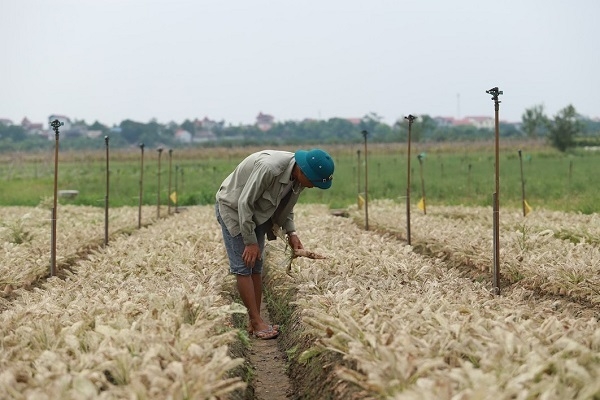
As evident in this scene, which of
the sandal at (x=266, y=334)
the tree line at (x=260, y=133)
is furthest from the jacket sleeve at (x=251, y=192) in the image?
the tree line at (x=260, y=133)

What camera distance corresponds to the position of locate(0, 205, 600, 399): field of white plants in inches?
162

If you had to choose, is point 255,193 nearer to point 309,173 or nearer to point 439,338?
point 309,173

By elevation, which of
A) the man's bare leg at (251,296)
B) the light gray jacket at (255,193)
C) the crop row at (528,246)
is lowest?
the man's bare leg at (251,296)

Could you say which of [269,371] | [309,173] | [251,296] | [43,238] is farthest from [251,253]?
[43,238]

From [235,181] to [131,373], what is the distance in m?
3.29

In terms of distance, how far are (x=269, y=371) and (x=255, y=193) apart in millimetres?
1621

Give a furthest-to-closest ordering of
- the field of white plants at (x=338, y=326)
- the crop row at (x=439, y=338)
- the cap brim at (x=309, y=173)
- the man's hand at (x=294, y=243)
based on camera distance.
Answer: the man's hand at (x=294, y=243)
the cap brim at (x=309, y=173)
the field of white plants at (x=338, y=326)
the crop row at (x=439, y=338)

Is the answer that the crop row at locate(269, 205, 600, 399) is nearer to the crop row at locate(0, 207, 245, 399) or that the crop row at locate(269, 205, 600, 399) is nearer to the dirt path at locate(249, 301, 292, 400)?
the dirt path at locate(249, 301, 292, 400)

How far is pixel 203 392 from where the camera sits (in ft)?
13.4

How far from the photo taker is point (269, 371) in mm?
7074

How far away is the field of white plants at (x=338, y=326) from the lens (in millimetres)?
4113

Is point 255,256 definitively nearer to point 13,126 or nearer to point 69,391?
point 69,391

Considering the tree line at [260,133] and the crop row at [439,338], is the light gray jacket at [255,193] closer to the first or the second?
the crop row at [439,338]

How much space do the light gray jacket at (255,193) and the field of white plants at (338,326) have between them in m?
0.66
